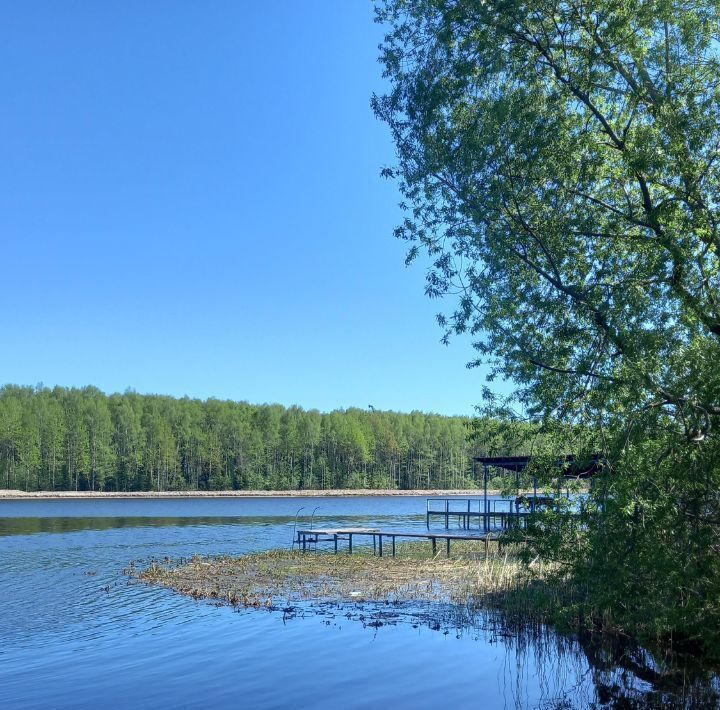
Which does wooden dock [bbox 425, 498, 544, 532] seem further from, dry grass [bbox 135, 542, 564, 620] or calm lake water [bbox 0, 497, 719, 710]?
calm lake water [bbox 0, 497, 719, 710]

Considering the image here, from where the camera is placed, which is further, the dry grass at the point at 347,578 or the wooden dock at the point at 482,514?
the wooden dock at the point at 482,514

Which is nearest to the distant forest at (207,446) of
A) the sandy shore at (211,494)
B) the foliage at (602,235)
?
the sandy shore at (211,494)

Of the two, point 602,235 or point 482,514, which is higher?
point 602,235

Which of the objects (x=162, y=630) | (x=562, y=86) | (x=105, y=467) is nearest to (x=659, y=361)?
(x=562, y=86)

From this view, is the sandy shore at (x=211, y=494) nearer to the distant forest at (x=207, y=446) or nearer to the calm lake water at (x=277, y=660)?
the distant forest at (x=207, y=446)

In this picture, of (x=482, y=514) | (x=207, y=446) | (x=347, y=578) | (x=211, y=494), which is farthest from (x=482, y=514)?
(x=207, y=446)

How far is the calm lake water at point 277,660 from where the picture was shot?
38.8 feet

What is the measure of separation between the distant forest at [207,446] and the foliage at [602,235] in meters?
89.2

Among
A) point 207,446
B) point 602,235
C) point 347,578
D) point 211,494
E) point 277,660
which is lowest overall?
point 211,494

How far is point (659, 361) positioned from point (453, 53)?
229 inches

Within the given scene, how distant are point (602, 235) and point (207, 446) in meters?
114

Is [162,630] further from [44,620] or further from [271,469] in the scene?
[271,469]

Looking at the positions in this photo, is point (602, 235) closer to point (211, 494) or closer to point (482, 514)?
point (482, 514)

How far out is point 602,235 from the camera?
10.9 m
